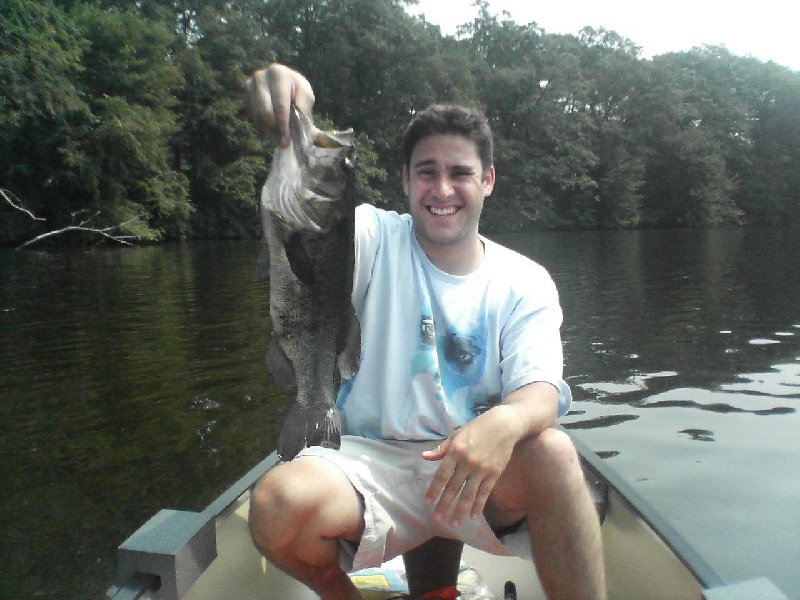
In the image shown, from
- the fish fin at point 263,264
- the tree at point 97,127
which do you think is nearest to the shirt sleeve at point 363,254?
the fish fin at point 263,264

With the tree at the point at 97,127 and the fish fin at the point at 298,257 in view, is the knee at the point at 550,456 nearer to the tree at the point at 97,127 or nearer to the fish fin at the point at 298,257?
the fish fin at the point at 298,257

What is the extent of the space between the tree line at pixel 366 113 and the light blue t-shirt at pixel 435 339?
1568 cm

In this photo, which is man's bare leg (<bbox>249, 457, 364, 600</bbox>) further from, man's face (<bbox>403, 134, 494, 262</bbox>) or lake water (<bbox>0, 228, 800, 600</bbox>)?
lake water (<bbox>0, 228, 800, 600</bbox>)

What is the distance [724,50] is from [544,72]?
21.2 meters

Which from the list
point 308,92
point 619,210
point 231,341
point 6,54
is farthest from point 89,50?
point 619,210

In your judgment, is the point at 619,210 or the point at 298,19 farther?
the point at 619,210

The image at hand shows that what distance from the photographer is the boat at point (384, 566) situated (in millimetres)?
2266

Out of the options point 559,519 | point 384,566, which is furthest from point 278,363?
point 384,566

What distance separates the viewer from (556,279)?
17.3 metres

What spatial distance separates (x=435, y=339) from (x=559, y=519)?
0.75 meters

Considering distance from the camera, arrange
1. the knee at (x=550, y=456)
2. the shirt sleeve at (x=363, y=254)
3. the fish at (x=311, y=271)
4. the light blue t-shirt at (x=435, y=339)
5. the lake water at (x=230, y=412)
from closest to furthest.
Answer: the fish at (x=311, y=271) → the knee at (x=550, y=456) → the light blue t-shirt at (x=435, y=339) → the shirt sleeve at (x=363, y=254) → the lake water at (x=230, y=412)

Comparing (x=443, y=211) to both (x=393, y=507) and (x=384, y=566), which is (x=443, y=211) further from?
(x=384, y=566)

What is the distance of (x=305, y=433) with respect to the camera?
2217 mm

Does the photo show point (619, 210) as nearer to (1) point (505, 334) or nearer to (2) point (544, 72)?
(2) point (544, 72)
